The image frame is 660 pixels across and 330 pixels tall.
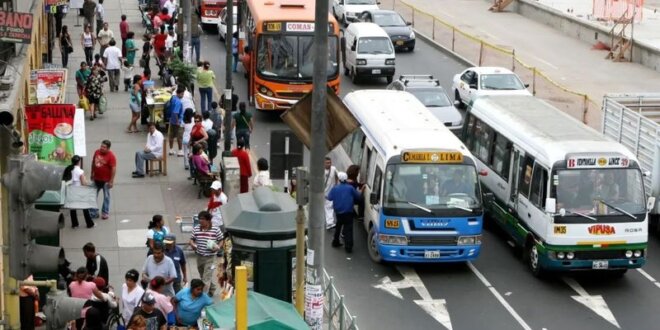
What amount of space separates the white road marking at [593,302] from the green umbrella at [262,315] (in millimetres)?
7893

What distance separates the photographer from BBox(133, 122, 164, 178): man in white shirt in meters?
26.7

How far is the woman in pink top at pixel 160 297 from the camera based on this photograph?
55.3ft

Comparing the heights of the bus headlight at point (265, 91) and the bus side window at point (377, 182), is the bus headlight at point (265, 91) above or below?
below

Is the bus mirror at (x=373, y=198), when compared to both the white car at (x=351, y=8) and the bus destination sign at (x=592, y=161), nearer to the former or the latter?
the bus destination sign at (x=592, y=161)

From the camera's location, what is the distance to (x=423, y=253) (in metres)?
21.9

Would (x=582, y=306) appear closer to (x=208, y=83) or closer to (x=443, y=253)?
(x=443, y=253)

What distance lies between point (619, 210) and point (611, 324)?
2165 mm

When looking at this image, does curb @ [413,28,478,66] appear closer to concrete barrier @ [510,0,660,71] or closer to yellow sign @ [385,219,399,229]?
concrete barrier @ [510,0,660,71]

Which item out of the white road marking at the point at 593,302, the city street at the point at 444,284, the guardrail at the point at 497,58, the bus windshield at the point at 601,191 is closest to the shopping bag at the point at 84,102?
the city street at the point at 444,284

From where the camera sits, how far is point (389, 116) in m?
24.3

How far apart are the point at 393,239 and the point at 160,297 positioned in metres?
5.97

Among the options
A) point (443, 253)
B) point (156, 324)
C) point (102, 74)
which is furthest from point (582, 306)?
point (102, 74)

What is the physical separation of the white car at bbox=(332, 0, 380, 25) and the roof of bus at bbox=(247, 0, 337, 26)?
1369cm

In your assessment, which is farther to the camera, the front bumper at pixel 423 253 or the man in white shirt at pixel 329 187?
the man in white shirt at pixel 329 187
